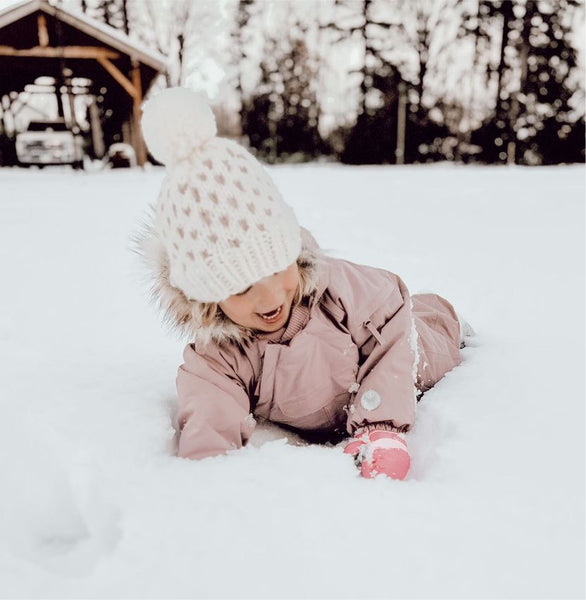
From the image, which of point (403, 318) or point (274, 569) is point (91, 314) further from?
point (274, 569)

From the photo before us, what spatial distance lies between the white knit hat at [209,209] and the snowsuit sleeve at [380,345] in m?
0.30

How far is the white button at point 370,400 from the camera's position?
136 cm

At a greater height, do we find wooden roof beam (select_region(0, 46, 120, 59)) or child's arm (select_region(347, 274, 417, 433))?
wooden roof beam (select_region(0, 46, 120, 59))

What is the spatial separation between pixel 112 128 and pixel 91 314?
1673 centimetres

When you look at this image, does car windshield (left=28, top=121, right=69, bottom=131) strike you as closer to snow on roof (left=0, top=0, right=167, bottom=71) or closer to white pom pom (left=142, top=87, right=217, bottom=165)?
snow on roof (left=0, top=0, right=167, bottom=71)

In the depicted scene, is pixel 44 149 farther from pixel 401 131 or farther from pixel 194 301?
pixel 194 301

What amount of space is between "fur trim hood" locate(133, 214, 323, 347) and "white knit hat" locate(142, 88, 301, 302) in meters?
0.08

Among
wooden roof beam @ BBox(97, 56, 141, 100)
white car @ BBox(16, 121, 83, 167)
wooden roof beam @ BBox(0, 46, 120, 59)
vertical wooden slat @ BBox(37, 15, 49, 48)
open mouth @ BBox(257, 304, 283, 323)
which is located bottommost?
white car @ BBox(16, 121, 83, 167)

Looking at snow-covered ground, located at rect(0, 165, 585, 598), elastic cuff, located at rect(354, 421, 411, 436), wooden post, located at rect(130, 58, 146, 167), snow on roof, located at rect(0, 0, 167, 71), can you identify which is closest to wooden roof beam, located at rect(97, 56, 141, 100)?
wooden post, located at rect(130, 58, 146, 167)

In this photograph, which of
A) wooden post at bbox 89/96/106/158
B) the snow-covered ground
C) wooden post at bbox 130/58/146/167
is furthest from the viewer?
wooden post at bbox 89/96/106/158

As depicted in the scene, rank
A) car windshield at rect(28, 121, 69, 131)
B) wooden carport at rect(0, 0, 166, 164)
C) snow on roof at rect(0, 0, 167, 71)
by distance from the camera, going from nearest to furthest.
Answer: snow on roof at rect(0, 0, 167, 71) < wooden carport at rect(0, 0, 166, 164) < car windshield at rect(28, 121, 69, 131)

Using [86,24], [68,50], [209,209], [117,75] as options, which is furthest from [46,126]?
[209,209]

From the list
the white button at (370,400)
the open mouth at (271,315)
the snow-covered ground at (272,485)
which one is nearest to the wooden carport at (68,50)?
the snow-covered ground at (272,485)

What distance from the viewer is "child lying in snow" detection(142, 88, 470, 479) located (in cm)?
121
